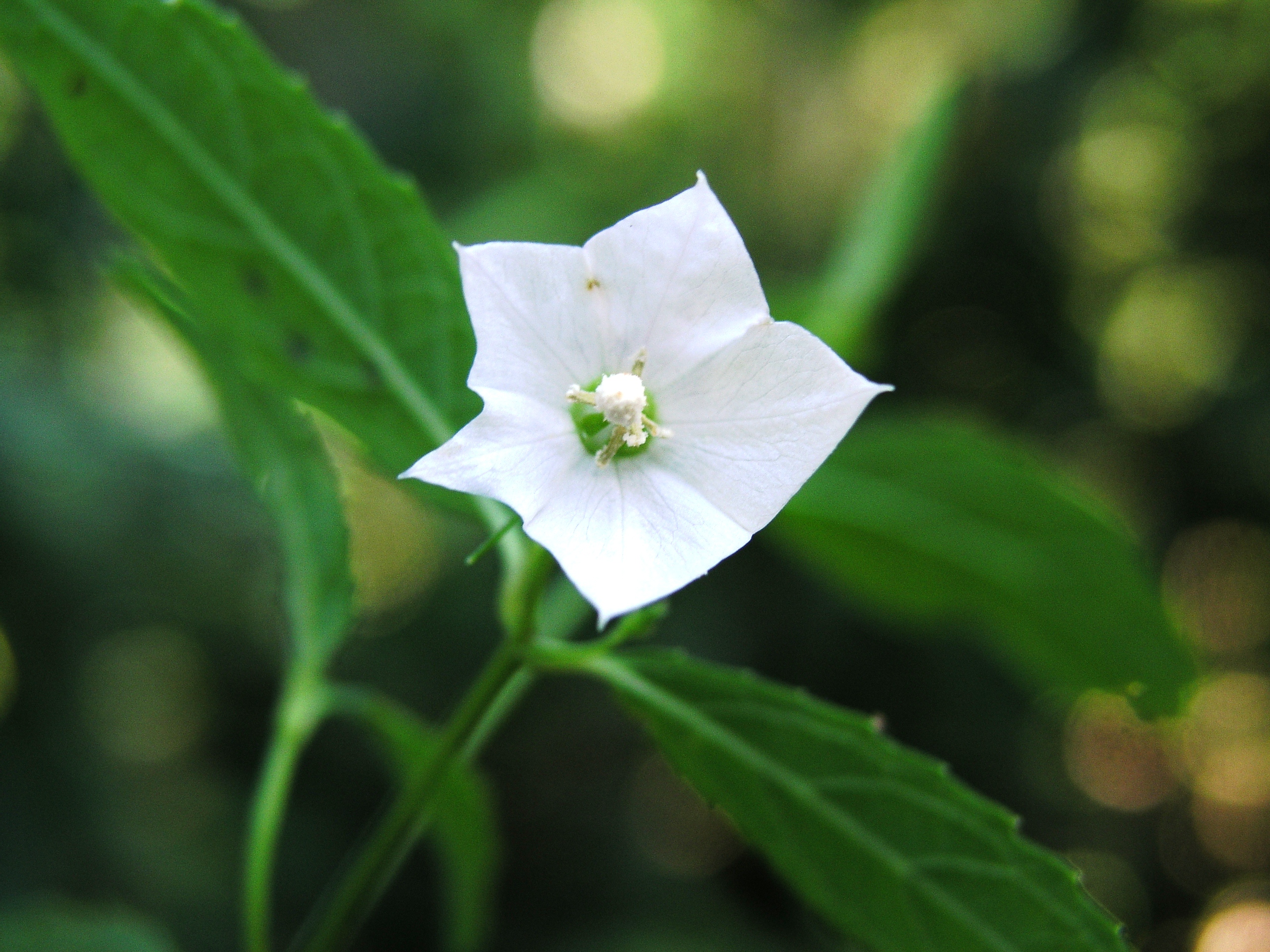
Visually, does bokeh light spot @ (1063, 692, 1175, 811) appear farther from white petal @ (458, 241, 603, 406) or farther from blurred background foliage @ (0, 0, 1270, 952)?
white petal @ (458, 241, 603, 406)

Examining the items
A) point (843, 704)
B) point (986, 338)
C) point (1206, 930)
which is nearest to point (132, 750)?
point (843, 704)

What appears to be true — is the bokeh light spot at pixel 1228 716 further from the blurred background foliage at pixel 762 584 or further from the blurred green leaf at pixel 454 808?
the blurred green leaf at pixel 454 808

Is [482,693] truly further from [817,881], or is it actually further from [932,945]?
[932,945]

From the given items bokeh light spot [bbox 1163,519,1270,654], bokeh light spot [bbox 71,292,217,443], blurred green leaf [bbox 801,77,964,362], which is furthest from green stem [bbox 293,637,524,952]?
bokeh light spot [bbox 1163,519,1270,654]

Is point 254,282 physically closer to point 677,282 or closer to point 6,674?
point 677,282

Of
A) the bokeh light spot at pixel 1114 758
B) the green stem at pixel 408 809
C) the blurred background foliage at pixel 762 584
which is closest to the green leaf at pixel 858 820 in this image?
the green stem at pixel 408 809
